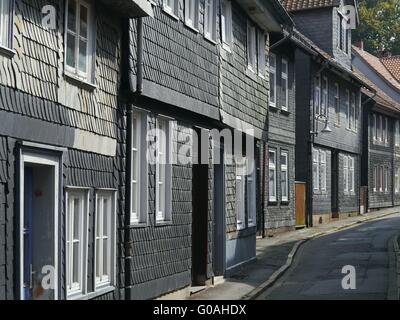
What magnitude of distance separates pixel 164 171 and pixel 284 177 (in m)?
14.6

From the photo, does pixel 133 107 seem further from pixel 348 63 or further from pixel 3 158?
pixel 348 63

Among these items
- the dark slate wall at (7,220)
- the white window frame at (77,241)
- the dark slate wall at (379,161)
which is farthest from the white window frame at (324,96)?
the dark slate wall at (7,220)

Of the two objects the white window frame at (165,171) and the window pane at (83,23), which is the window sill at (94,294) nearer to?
the white window frame at (165,171)

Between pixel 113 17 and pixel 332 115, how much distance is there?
2312 centimetres

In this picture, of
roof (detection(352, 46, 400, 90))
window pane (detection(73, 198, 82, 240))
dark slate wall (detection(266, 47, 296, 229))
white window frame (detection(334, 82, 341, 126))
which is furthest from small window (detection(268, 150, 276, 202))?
roof (detection(352, 46, 400, 90))

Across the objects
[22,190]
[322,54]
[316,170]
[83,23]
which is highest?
[322,54]

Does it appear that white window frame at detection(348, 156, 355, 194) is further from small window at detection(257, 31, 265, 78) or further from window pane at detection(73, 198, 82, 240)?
window pane at detection(73, 198, 82, 240)

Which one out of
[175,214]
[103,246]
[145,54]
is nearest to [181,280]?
[175,214]

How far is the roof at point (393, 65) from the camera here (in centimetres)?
4880

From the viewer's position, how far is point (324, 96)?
3138cm

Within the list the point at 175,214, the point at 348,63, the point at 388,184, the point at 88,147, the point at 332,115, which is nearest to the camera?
the point at 88,147

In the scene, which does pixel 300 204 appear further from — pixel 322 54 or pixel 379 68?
pixel 379 68

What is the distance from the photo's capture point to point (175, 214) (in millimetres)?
12875

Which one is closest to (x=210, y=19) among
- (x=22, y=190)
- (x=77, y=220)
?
(x=77, y=220)
